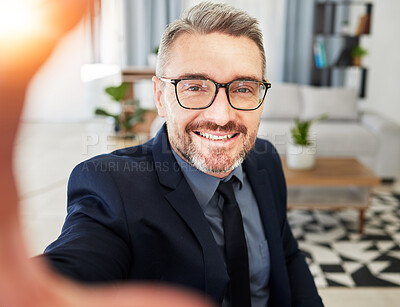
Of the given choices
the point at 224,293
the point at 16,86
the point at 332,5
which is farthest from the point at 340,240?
the point at 332,5

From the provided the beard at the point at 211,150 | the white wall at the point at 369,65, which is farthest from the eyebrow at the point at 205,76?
the white wall at the point at 369,65

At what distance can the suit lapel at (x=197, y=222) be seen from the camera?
0.80m

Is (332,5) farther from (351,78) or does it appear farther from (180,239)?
(180,239)

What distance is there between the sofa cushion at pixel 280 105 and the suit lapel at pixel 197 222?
3.39 metres

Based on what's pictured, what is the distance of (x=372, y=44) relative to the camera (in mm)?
5363

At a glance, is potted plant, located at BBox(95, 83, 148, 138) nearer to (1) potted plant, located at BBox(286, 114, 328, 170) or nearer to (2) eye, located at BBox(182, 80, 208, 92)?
(1) potted plant, located at BBox(286, 114, 328, 170)

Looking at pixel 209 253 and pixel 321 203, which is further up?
pixel 209 253

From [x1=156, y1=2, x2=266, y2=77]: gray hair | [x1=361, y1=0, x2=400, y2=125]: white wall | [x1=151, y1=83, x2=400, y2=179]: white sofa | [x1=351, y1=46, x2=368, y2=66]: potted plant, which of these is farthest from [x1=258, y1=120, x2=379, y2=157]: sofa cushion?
[x1=156, y1=2, x2=266, y2=77]: gray hair

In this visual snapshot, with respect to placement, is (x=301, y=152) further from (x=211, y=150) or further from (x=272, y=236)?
(x=211, y=150)

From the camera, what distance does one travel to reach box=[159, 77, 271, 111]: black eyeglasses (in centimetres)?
78

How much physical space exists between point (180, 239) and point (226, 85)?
1.11 ft

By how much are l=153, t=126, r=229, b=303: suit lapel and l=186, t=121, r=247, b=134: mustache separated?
0.41ft

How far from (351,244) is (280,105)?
78.4 inches

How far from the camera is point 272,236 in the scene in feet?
3.29
